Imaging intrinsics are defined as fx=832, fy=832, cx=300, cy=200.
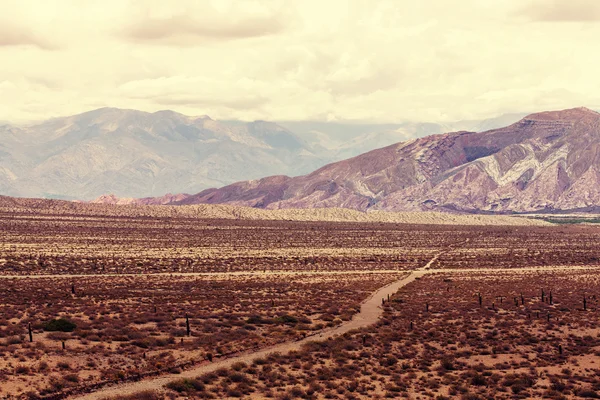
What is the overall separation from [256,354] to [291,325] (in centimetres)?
866

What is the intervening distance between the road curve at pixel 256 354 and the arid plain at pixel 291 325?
0.41 feet

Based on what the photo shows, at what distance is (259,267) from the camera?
90250mm

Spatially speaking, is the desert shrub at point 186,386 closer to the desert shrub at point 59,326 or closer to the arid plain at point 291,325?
the arid plain at point 291,325

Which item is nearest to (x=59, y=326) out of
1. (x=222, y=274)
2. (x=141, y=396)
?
(x=141, y=396)

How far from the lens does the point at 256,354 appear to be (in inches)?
1622

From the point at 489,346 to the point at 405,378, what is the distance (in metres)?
9.51

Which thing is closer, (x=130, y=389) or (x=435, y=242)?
(x=130, y=389)

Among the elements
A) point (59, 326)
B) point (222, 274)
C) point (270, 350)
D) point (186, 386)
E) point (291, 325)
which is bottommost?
point (270, 350)

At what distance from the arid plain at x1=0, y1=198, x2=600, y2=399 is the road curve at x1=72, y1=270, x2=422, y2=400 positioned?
0.13 m

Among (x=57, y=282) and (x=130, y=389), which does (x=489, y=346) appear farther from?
(x=57, y=282)

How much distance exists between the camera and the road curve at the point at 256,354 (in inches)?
1305

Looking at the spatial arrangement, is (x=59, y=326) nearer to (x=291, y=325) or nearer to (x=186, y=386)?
(x=186, y=386)

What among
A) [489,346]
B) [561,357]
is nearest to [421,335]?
[489,346]

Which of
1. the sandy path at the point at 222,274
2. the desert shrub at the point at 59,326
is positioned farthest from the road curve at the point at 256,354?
the sandy path at the point at 222,274
